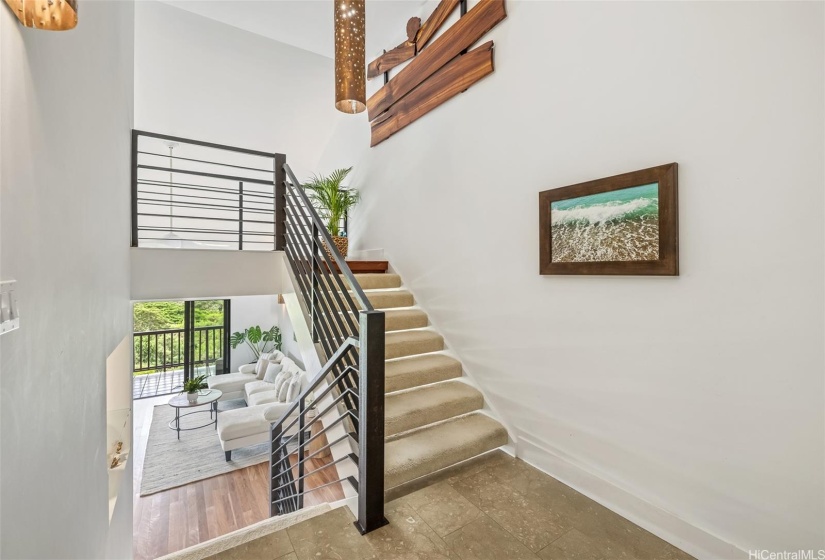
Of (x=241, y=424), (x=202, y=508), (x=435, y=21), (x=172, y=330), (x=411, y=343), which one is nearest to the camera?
(x=411, y=343)

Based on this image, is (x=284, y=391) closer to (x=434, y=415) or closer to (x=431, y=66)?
(x=434, y=415)

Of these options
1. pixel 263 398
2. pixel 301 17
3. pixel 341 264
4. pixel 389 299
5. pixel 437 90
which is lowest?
pixel 263 398

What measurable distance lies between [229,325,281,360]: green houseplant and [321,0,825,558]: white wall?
7163 millimetres

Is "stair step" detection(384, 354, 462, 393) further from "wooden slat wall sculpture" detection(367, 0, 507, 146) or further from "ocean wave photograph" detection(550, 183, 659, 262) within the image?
"wooden slat wall sculpture" detection(367, 0, 507, 146)

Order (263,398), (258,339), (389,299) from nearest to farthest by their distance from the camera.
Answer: (389,299)
(263,398)
(258,339)

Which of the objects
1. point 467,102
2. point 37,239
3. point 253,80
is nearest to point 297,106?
point 253,80

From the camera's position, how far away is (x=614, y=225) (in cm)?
201

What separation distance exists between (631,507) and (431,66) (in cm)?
363

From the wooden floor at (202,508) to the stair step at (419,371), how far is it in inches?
95.0

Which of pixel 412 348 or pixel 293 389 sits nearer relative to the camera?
pixel 412 348

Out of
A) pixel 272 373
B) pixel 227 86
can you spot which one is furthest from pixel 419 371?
pixel 272 373

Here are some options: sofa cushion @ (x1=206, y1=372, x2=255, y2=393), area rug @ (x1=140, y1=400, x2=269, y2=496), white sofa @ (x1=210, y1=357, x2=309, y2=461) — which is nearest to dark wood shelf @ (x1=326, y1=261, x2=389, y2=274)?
white sofa @ (x1=210, y1=357, x2=309, y2=461)

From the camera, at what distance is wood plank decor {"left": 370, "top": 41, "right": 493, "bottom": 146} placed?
2.90 meters

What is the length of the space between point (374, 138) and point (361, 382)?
329 cm
